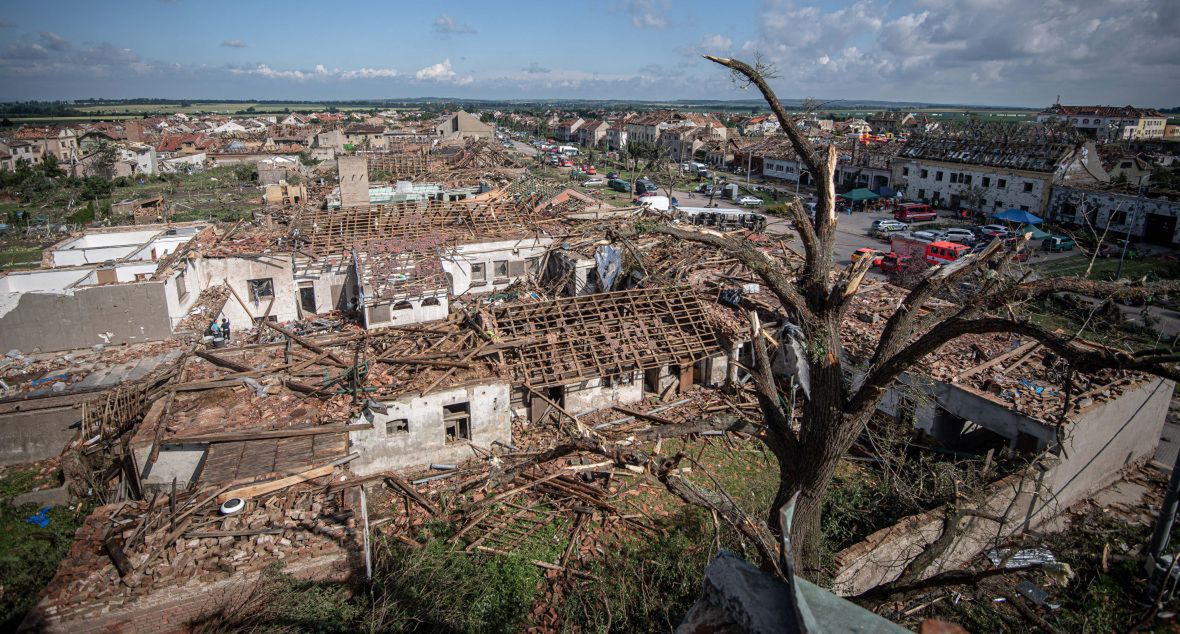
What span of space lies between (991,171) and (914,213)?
254 inches

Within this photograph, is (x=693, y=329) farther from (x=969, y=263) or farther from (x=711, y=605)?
(x=711, y=605)

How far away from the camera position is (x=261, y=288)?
2264cm

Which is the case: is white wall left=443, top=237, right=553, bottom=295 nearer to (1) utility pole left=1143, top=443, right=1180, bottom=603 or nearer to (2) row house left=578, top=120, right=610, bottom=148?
(1) utility pole left=1143, top=443, right=1180, bottom=603

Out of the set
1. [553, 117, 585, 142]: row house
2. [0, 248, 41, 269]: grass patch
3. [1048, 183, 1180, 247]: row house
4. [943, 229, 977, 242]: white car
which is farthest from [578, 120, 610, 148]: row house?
[0, 248, 41, 269]: grass patch

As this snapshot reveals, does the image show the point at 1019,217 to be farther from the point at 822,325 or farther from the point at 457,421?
the point at 822,325

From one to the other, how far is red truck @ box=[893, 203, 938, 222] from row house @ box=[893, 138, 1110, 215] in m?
2.91

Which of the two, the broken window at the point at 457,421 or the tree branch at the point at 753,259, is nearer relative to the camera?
the tree branch at the point at 753,259

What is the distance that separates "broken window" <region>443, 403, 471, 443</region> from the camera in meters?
14.6

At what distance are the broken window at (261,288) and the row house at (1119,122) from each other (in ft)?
364

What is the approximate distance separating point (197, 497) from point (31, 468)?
7.96 meters

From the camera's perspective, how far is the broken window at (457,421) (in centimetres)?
1465

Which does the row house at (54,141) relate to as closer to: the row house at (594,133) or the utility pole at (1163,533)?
the row house at (594,133)

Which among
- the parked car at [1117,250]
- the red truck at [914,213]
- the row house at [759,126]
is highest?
the row house at [759,126]

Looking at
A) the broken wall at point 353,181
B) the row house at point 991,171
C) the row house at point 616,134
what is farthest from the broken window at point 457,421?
the row house at point 616,134
